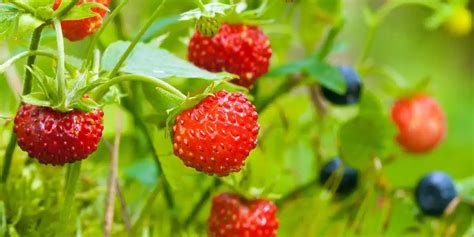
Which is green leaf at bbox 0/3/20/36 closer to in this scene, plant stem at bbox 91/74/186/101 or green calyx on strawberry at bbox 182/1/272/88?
plant stem at bbox 91/74/186/101

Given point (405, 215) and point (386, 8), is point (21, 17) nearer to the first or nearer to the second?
point (386, 8)

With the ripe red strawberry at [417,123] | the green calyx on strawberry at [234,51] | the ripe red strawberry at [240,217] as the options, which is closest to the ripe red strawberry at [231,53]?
the green calyx on strawberry at [234,51]

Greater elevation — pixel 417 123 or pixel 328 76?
pixel 328 76

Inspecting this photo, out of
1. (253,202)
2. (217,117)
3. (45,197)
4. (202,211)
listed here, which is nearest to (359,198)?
(202,211)

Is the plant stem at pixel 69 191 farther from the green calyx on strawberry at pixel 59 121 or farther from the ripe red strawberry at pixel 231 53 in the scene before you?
the ripe red strawberry at pixel 231 53

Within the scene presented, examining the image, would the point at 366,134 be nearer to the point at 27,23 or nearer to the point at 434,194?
the point at 434,194

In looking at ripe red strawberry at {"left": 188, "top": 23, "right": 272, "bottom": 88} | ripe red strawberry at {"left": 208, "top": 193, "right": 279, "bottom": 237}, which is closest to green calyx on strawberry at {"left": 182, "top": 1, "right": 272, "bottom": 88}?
ripe red strawberry at {"left": 188, "top": 23, "right": 272, "bottom": 88}

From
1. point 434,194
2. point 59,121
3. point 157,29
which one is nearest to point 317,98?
point 434,194
